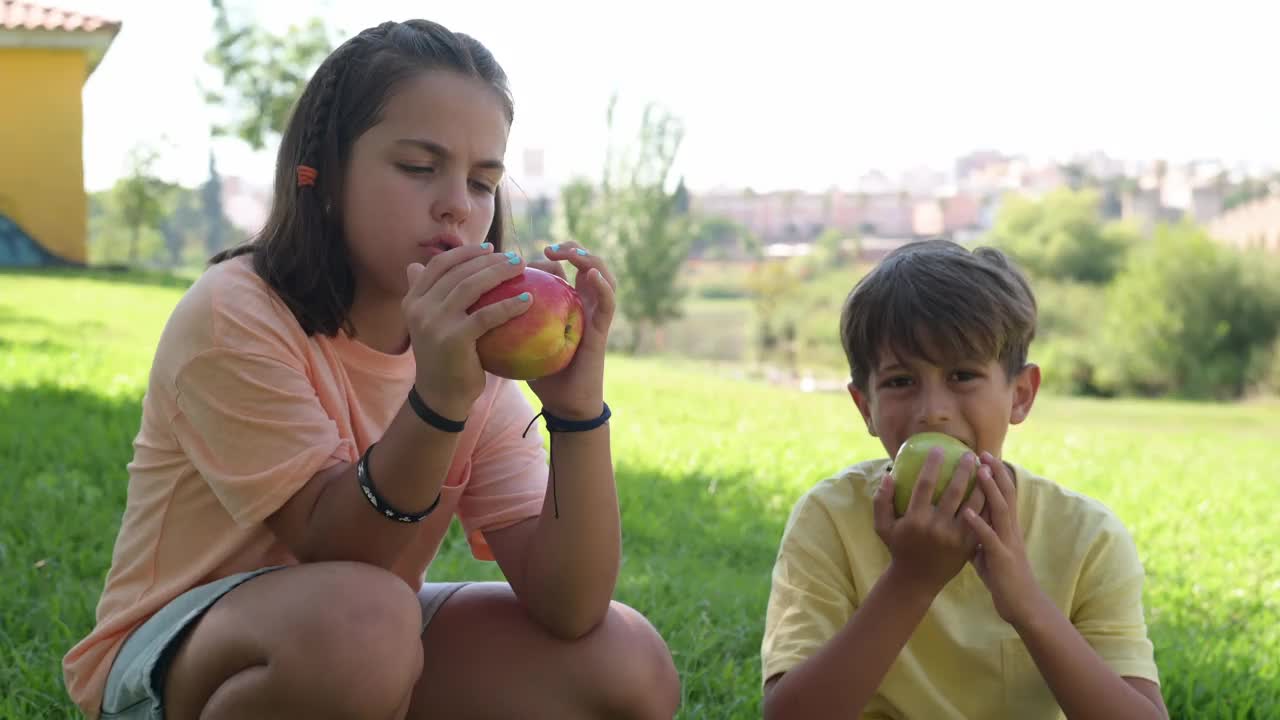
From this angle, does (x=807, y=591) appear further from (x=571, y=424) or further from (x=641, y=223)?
(x=641, y=223)

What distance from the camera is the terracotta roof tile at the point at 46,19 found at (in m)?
16.4

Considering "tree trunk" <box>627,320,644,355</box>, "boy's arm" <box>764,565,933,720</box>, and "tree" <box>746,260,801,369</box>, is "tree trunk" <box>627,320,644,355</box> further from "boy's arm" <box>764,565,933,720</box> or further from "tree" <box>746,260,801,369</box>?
"boy's arm" <box>764,565,933,720</box>

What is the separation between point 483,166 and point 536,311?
341 millimetres

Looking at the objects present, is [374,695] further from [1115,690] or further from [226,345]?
[1115,690]

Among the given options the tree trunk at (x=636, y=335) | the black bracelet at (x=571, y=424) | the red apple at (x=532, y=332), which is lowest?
the tree trunk at (x=636, y=335)

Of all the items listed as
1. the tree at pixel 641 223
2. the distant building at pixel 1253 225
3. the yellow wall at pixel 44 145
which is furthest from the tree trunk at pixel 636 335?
the yellow wall at pixel 44 145

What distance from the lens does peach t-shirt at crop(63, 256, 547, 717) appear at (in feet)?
6.23

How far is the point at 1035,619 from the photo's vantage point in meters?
1.83

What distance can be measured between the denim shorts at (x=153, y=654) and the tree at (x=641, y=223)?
33.5m

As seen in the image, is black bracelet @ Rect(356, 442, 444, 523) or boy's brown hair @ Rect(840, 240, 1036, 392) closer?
black bracelet @ Rect(356, 442, 444, 523)

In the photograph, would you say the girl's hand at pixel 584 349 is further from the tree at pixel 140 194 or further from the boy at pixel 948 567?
the tree at pixel 140 194

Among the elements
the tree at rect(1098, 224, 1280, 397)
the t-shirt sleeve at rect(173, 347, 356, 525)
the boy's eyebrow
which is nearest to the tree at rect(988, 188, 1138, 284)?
the tree at rect(1098, 224, 1280, 397)

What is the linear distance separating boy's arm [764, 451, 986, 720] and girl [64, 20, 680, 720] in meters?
0.32

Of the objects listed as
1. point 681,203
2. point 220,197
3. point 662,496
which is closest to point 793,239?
point 681,203
